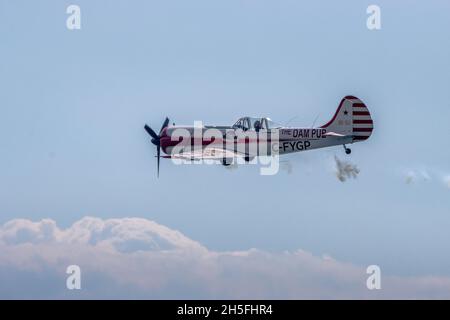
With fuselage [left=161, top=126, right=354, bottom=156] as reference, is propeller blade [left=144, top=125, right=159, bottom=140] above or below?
above

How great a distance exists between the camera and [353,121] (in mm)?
58969

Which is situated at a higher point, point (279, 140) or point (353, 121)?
point (353, 121)

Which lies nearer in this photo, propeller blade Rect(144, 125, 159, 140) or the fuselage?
the fuselage

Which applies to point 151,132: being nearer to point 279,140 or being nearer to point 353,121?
point 279,140

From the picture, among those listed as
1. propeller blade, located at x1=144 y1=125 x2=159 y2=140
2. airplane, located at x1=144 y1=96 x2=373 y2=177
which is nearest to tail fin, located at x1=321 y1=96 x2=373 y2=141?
airplane, located at x1=144 y1=96 x2=373 y2=177

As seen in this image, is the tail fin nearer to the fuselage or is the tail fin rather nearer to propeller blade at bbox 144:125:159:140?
the fuselage

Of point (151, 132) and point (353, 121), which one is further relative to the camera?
point (151, 132)

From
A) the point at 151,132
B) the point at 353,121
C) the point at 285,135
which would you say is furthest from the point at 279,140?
the point at 151,132

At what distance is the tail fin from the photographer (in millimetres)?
58594

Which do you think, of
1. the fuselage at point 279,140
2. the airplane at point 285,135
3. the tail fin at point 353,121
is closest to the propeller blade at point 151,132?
the airplane at point 285,135

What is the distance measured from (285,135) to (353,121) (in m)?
4.20

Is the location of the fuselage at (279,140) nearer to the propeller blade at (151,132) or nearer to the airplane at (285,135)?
the airplane at (285,135)
